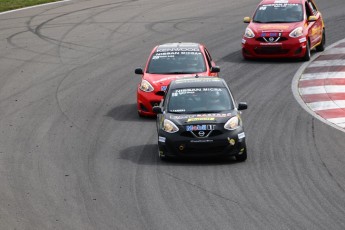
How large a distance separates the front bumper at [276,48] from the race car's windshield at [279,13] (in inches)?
35.1

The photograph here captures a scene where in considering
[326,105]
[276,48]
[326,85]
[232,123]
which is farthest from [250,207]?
[276,48]

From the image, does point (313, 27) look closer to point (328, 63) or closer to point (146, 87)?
point (328, 63)

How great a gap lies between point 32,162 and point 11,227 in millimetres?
4191

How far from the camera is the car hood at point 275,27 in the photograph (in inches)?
1062

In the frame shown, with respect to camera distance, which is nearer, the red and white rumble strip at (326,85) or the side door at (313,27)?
the red and white rumble strip at (326,85)

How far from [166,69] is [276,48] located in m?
5.89

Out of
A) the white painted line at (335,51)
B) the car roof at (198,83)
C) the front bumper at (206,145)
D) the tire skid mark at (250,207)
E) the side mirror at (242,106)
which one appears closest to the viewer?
the tire skid mark at (250,207)

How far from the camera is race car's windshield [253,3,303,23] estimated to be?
2783 cm

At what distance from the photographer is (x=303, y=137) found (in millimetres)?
19172

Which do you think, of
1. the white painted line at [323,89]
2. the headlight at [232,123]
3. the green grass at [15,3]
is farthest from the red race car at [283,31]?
the green grass at [15,3]

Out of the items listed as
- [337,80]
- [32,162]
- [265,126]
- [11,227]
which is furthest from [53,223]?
[337,80]

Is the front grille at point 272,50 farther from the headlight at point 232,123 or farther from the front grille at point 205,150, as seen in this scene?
the front grille at point 205,150

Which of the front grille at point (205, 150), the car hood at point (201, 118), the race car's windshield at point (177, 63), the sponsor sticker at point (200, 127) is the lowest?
the race car's windshield at point (177, 63)

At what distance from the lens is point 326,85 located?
957 inches
